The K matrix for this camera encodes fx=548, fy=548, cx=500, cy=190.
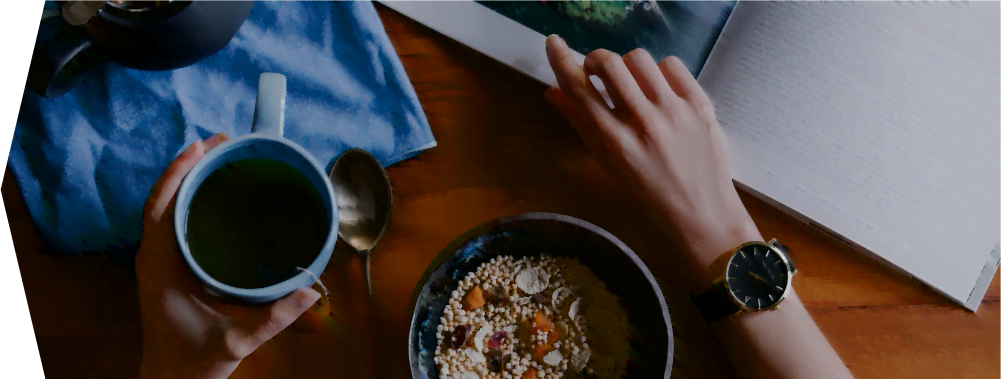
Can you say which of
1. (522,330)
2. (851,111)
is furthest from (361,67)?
(851,111)

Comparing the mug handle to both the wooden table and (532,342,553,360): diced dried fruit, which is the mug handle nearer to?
the wooden table

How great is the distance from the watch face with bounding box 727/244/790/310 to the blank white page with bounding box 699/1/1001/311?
5 cm

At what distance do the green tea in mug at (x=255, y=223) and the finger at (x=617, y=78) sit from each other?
0.76 feet

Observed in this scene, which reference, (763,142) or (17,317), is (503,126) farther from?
(17,317)

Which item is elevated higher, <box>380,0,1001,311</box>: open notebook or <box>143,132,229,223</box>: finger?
<box>380,0,1001,311</box>: open notebook

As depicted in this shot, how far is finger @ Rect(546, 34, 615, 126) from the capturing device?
16.6 inches

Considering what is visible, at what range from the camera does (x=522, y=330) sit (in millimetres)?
394

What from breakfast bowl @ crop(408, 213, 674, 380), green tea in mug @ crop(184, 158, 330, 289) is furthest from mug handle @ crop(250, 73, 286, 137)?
breakfast bowl @ crop(408, 213, 674, 380)

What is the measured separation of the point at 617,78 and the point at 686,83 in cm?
6

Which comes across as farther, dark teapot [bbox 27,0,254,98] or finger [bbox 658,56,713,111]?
finger [bbox 658,56,713,111]

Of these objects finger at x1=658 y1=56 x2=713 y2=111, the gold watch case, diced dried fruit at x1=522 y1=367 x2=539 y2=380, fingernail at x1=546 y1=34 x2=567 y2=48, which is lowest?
diced dried fruit at x1=522 y1=367 x2=539 y2=380

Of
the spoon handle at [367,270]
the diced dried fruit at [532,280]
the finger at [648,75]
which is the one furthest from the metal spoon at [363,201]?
the finger at [648,75]

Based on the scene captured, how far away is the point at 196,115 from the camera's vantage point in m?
0.42

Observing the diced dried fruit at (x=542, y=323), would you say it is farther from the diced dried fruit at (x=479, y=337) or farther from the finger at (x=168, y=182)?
the finger at (x=168, y=182)
